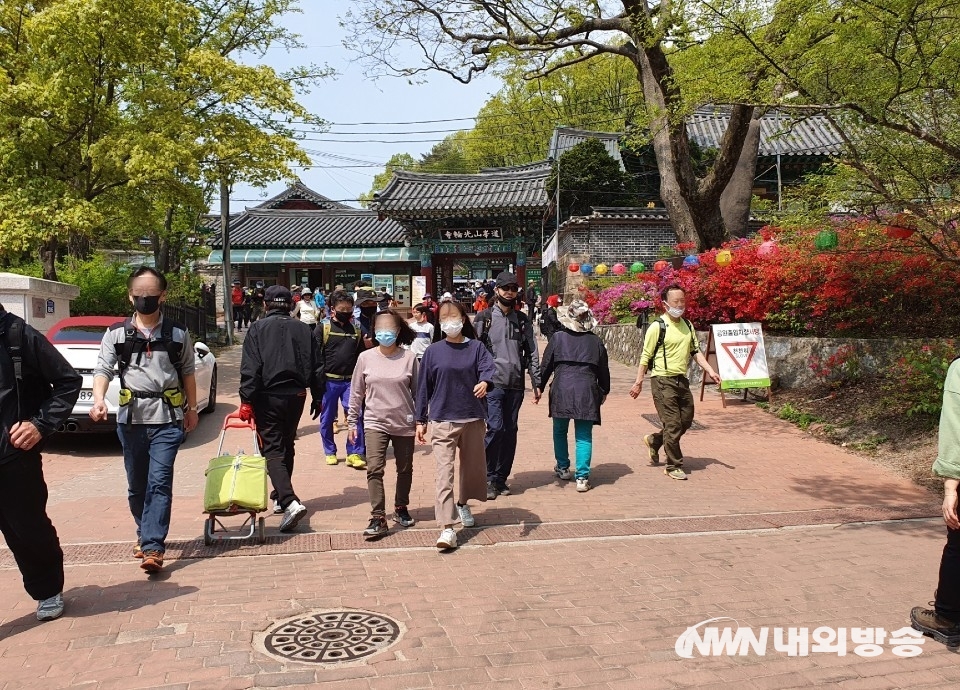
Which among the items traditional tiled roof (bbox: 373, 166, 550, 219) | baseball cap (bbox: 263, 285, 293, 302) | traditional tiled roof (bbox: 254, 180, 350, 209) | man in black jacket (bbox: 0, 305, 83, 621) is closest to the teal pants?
baseball cap (bbox: 263, 285, 293, 302)

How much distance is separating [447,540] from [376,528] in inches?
23.8

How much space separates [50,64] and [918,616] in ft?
42.4

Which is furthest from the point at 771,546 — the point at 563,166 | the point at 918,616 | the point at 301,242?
the point at 301,242

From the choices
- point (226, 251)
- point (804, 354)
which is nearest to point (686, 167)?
point (804, 354)

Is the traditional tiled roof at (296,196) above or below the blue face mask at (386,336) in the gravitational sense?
above

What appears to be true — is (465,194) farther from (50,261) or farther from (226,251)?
(50,261)

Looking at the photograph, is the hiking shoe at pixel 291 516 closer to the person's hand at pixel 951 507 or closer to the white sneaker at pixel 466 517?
the white sneaker at pixel 466 517

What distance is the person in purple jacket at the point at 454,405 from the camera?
18.7ft

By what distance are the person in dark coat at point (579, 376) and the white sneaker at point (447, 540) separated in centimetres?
198

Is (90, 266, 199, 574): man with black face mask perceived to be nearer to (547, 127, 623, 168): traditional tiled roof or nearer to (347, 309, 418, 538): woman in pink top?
(347, 309, 418, 538): woman in pink top

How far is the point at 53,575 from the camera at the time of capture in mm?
4250

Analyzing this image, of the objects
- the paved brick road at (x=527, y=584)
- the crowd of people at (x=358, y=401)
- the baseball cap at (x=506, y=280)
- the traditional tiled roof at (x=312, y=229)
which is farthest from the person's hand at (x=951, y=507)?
the traditional tiled roof at (x=312, y=229)

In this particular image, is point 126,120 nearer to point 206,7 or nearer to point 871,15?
point 206,7

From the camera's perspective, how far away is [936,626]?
4.06 m
